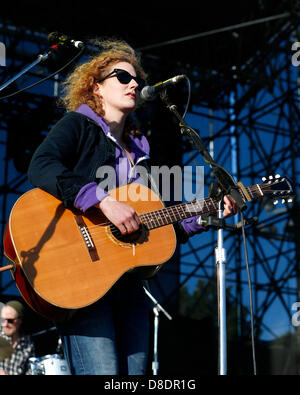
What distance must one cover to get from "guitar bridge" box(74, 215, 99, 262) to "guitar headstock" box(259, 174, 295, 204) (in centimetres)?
101

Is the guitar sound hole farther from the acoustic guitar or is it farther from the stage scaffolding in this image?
the stage scaffolding

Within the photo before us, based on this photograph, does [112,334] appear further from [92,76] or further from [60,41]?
[60,41]

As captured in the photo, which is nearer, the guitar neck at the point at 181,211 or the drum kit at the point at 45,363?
the guitar neck at the point at 181,211

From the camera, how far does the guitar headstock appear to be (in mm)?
2971

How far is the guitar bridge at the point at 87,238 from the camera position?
2.56 metres

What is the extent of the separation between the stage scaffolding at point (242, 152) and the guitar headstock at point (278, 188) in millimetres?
6765

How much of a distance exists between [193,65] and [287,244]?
14.1 ft

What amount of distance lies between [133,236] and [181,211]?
35 centimetres

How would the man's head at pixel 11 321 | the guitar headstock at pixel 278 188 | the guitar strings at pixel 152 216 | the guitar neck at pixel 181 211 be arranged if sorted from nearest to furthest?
1. the guitar strings at pixel 152 216
2. the guitar neck at pixel 181 211
3. the guitar headstock at pixel 278 188
4. the man's head at pixel 11 321

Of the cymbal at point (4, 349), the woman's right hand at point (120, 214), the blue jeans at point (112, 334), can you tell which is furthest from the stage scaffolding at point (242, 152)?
the blue jeans at point (112, 334)

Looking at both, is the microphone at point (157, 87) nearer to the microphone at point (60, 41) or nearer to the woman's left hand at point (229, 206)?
the microphone at point (60, 41)

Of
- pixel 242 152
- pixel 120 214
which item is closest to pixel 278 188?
pixel 120 214

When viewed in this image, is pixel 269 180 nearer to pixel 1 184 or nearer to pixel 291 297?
pixel 1 184
